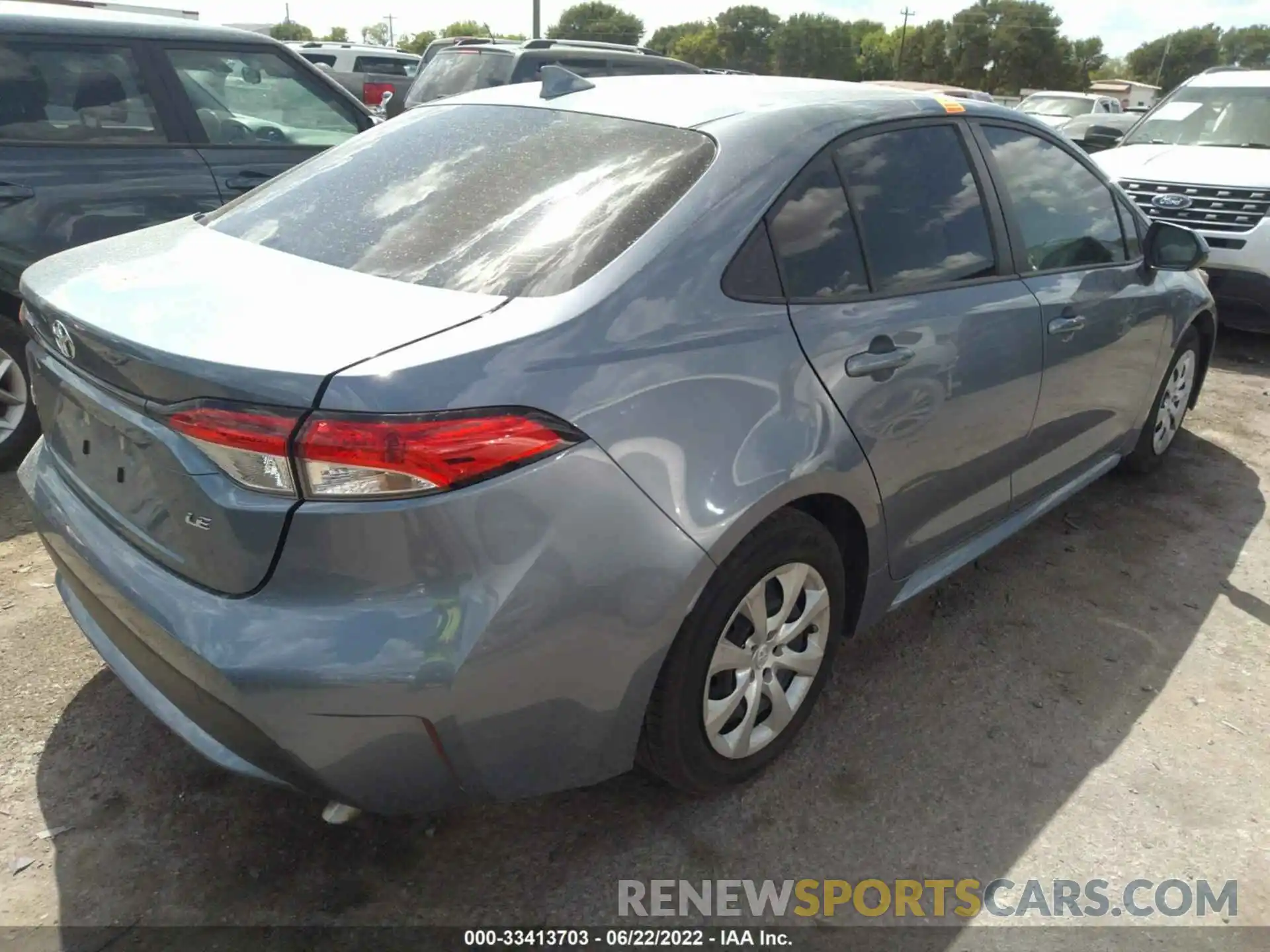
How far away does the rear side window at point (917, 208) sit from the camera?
2.53 meters

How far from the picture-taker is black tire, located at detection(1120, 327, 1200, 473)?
422 centimetres

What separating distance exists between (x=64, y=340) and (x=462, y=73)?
30.2ft

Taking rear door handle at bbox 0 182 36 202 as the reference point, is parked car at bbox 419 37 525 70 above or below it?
above

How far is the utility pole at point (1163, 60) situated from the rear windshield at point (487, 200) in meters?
98.5

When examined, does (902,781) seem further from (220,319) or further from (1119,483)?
(1119,483)

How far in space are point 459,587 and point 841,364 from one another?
111 cm

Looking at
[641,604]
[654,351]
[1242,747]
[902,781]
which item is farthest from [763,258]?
[1242,747]

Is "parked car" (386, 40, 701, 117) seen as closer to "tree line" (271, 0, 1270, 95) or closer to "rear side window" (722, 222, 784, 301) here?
"rear side window" (722, 222, 784, 301)

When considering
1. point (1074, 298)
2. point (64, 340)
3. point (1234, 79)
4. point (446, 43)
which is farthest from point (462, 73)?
point (64, 340)

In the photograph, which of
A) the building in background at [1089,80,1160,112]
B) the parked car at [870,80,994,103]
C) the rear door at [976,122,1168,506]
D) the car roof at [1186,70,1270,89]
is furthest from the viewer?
the building in background at [1089,80,1160,112]

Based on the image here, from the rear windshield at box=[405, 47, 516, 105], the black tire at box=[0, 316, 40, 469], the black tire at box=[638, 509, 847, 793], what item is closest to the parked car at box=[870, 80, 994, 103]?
the black tire at box=[638, 509, 847, 793]

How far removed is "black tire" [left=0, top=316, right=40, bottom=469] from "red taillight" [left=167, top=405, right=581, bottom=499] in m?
2.87

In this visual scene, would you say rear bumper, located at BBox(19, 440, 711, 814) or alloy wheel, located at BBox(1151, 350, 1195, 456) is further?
alloy wheel, located at BBox(1151, 350, 1195, 456)

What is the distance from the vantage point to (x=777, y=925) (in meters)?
2.15
